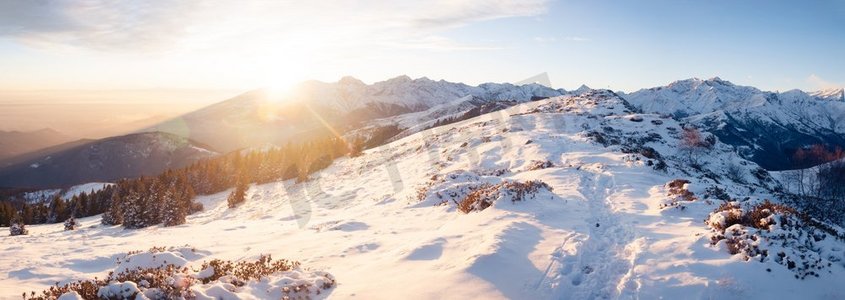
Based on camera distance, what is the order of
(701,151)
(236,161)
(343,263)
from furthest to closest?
(236,161)
(701,151)
(343,263)

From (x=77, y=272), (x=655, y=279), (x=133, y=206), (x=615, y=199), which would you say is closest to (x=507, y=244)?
(x=655, y=279)

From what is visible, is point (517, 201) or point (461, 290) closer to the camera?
point (461, 290)

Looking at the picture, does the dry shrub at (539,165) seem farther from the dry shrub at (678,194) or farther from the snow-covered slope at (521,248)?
the dry shrub at (678,194)

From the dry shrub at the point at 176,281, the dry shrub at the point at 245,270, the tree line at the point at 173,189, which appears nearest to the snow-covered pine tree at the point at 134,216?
the tree line at the point at 173,189

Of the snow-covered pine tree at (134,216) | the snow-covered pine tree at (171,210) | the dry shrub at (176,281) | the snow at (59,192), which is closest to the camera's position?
the dry shrub at (176,281)

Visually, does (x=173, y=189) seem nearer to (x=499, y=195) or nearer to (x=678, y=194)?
(x=499, y=195)

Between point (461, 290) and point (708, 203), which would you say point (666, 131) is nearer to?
point (708, 203)

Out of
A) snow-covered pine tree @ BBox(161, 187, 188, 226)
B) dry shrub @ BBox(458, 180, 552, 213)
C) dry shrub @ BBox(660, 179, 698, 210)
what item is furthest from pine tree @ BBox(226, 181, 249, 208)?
dry shrub @ BBox(660, 179, 698, 210)

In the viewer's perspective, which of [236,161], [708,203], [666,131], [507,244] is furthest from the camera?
[236,161]

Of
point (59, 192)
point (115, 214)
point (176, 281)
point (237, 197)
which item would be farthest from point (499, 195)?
point (59, 192)

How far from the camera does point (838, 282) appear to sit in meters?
10.7

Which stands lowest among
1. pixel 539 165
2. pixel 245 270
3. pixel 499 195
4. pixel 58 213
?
pixel 58 213

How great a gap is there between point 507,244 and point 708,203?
458 inches

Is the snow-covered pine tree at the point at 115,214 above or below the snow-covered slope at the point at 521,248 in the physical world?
below
